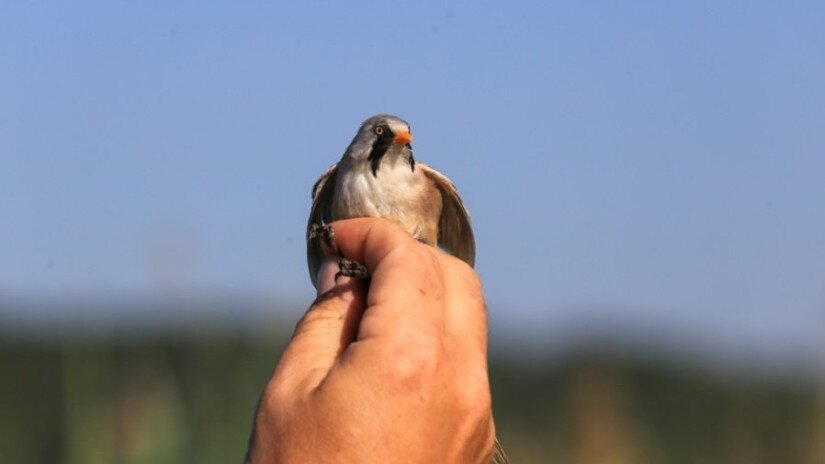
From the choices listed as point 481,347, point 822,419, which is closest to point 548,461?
point 822,419

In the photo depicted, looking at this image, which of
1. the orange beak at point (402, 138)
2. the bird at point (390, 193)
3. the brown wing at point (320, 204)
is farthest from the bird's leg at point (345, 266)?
the orange beak at point (402, 138)

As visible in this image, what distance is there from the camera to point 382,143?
243 inches

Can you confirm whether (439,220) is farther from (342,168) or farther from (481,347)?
(481,347)

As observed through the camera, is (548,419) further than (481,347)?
Yes

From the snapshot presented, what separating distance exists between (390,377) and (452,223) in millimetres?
3120

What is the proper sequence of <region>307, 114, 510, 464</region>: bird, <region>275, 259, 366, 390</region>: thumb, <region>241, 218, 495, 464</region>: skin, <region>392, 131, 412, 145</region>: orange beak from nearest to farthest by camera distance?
<region>241, 218, 495, 464</region>: skin, <region>275, 259, 366, 390</region>: thumb, <region>307, 114, 510, 464</region>: bird, <region>392, 131, 412, 145</region>: orange beak

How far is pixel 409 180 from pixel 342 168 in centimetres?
29

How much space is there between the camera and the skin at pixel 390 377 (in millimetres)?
3199

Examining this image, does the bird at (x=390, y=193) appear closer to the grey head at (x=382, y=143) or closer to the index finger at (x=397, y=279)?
the grey head at (x=382, y=143)

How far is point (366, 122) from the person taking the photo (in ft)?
21.1

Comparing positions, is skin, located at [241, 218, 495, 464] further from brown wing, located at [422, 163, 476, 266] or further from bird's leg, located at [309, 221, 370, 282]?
brown wing, located at [422, 163, 476, 266]

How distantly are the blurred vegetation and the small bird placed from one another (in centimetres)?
65

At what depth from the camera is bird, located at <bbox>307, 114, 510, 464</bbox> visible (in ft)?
19.2

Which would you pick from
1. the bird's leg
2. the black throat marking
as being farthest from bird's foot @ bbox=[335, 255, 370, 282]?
the black throat marking
